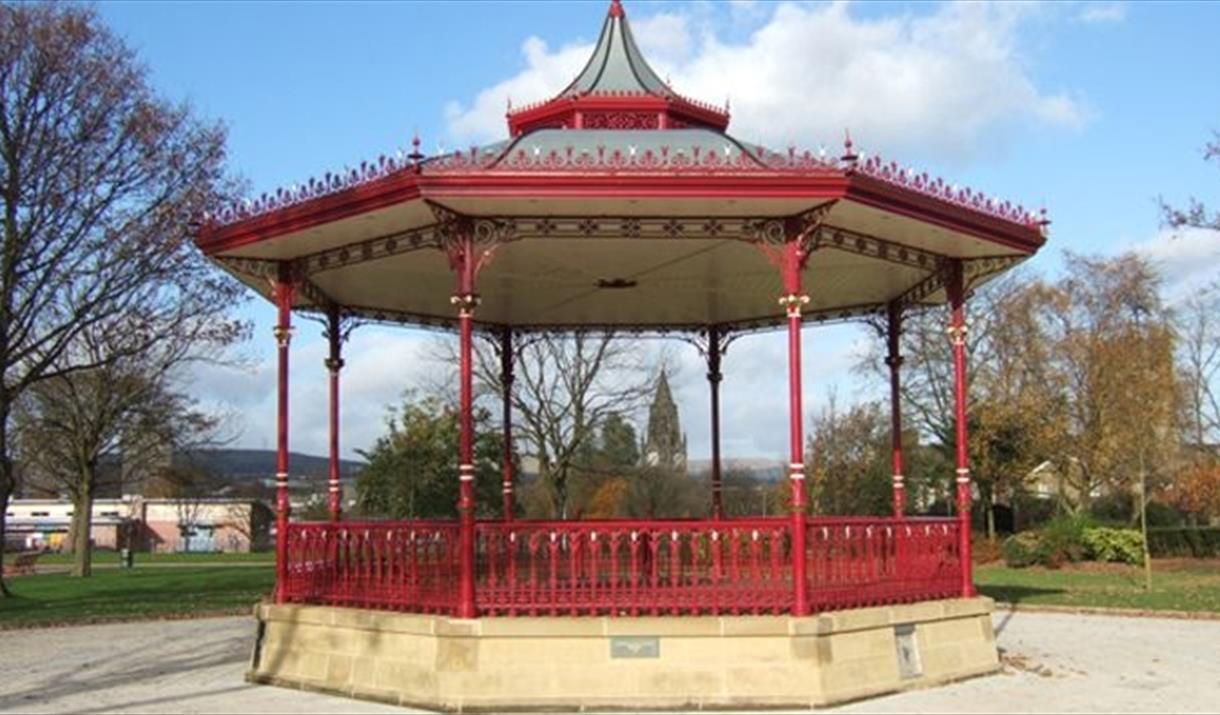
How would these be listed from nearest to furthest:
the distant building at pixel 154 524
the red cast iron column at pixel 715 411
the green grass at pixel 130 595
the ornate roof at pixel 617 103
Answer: the ornate roof at pixel 617 103
the red cast iron column at pixel 715 411
the green grass at pixel 130 595
the distant building at pixel 154 524

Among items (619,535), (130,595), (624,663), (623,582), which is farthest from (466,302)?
(130,595)

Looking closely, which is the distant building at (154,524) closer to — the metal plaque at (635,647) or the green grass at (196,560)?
the green grass at (196,560)

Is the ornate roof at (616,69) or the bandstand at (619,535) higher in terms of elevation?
the ornate roof at (616,69)

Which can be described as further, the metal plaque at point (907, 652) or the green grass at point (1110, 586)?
the green grass at point (1110, 586)

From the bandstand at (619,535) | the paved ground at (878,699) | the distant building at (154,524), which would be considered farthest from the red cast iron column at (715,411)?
the distant building at (154,524)

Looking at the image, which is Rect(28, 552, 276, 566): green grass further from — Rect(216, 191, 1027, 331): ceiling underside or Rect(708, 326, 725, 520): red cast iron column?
Rect(216, 191, 1027, 331): ceiling underside

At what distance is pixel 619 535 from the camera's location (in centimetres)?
1124

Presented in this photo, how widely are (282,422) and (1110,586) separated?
20.5 meters

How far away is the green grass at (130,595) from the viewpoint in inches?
885

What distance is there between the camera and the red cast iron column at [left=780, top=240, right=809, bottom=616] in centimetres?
1108

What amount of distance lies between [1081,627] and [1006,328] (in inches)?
1010

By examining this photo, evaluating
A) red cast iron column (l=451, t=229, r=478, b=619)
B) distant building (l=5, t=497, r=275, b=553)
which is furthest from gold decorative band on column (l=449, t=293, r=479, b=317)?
distant building (l=5, t=497, r=275, b=553)

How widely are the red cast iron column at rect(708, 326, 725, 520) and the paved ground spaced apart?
180 inches

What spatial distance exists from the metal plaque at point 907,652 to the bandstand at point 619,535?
0.04m
